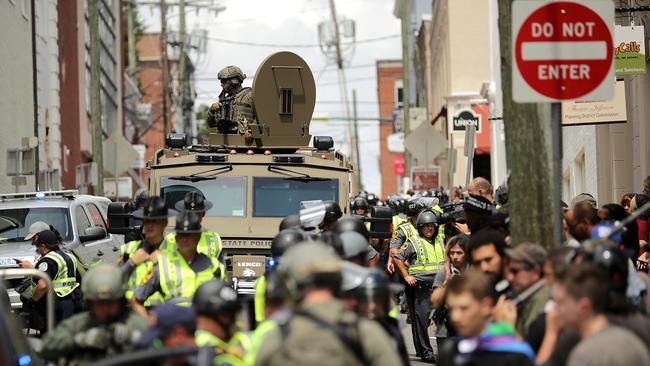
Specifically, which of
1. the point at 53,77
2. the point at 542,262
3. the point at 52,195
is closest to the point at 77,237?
the point at 52,195

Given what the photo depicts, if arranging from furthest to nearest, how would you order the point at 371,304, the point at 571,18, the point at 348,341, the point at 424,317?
1. the point at 424,317
2. the point at 571,18
3. the point at 371,304
4. the point at 348,341

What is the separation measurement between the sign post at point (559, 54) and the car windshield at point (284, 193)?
7.16 meters

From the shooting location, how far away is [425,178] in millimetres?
34062

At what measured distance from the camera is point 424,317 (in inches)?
642

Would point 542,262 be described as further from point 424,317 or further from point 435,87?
point 435,87

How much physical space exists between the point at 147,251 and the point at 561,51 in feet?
13.5

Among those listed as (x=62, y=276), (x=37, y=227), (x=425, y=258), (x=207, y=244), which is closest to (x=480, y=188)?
(x=425, y=258)

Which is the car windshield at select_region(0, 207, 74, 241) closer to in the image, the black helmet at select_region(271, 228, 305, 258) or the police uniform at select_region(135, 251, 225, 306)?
the police uniform at select_region(135, 251, 225, 306)

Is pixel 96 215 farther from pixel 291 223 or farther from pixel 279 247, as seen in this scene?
pixel 279 247

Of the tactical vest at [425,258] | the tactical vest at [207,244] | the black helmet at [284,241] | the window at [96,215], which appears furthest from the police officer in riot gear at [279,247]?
the window at [96,215]

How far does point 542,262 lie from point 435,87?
60.8m

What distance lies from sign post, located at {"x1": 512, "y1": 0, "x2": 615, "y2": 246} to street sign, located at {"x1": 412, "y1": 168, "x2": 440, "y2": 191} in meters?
24.4

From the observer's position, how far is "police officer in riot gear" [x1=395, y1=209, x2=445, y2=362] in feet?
53.5

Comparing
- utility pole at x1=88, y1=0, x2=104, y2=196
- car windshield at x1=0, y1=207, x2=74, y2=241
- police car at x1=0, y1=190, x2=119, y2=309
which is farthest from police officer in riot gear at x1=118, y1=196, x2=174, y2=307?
utility pole at x1=88, y1=0, x2=104, y2=196
